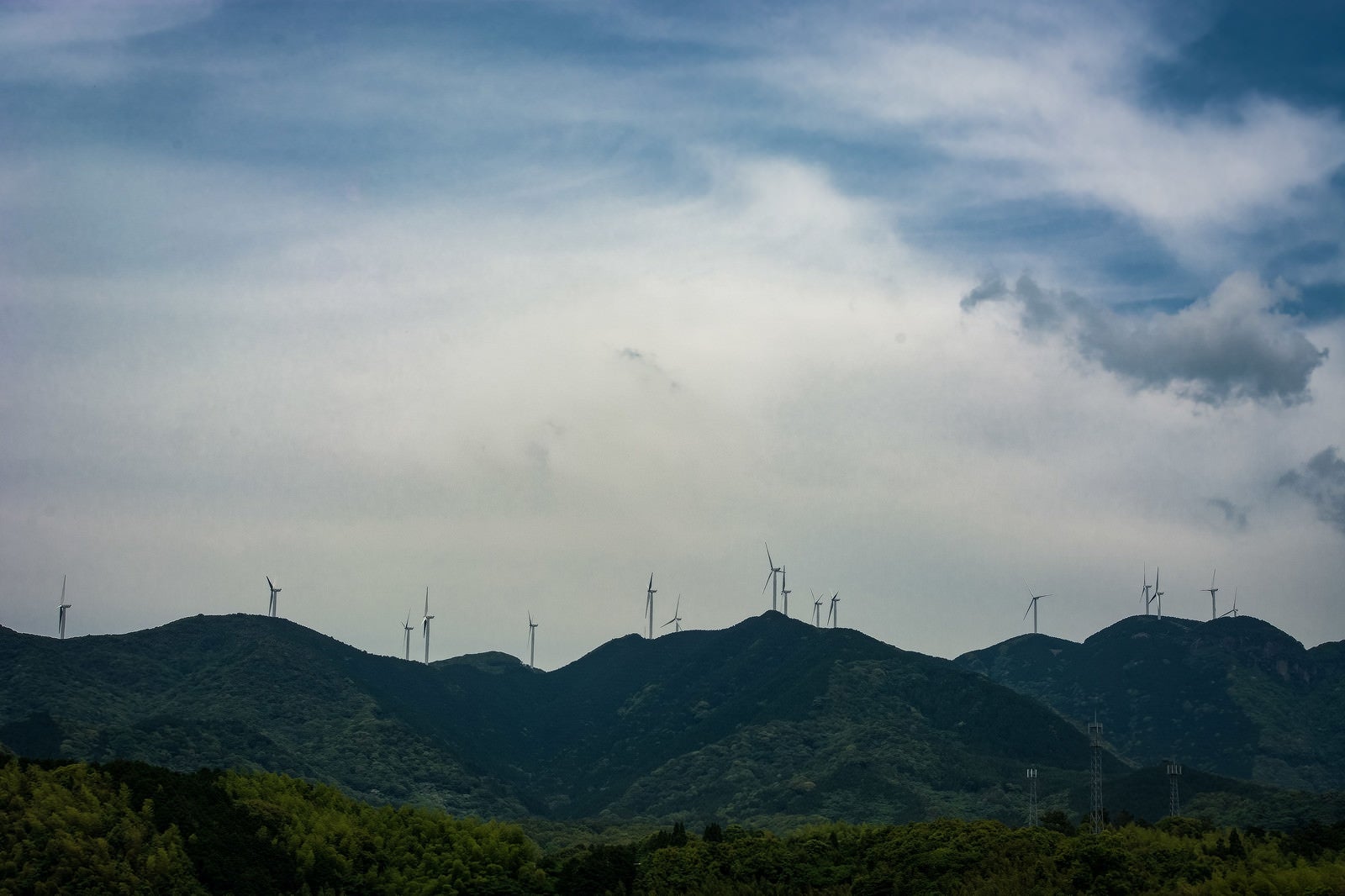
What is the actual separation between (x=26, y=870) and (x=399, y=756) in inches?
5596

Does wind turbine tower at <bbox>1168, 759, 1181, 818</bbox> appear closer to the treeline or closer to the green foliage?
the treeline

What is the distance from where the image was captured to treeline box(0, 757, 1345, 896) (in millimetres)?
50250

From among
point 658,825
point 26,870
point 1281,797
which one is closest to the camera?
point 26,870

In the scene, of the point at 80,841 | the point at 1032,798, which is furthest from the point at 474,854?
the point at 1032,798

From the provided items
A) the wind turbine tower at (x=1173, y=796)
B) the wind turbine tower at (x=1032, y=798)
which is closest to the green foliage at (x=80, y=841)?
the wind turbine tower at (x=1032, y=798)

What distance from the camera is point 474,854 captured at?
5959 centimetres

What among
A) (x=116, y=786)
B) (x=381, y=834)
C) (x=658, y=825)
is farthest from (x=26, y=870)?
(x=658, y=825)

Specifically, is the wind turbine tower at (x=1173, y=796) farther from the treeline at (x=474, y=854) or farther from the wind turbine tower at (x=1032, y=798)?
the treeline at (x=474, y=854)

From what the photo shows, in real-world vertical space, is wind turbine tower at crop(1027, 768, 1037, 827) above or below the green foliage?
below

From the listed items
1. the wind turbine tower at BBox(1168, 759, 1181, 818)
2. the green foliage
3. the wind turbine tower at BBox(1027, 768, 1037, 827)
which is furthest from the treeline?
the wind turbine tower at BBox(1168, 759, 1181, 818)

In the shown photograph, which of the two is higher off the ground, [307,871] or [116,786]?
[116,786]

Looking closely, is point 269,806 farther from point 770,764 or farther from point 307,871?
point 770,764

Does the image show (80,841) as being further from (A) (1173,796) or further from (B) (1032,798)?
(B) (1032,798)

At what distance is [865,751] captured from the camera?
7249 inches
